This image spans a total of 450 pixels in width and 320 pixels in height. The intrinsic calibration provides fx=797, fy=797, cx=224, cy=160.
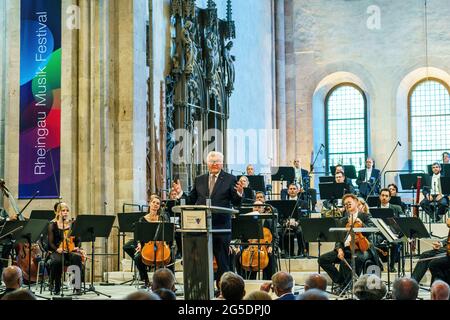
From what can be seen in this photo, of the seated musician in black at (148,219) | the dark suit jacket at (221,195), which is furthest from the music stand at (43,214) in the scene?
the dark suit jacket at (221,195)

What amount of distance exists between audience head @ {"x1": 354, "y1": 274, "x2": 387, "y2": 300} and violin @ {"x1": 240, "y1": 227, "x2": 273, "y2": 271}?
17.2 ft

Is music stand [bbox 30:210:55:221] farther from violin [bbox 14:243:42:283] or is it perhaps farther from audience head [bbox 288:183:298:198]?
audience head [bbox 288:183:298:198]

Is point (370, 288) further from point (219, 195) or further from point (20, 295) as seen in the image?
point (219, 195)

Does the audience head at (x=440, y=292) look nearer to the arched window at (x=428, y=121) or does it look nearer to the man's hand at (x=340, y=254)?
the man's hand at (x=340, y=254)

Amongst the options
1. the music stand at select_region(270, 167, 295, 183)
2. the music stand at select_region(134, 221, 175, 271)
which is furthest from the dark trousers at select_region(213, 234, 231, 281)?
the music stand at select_region(270, 167, 295, 183)

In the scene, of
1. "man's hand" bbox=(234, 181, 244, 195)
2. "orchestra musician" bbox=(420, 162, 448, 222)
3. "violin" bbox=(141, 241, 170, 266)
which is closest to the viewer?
"man's hand" bbox=(234, 181, 244, 195)

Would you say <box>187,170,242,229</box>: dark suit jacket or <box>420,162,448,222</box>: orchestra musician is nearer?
<box>187,170,242,229</box>: dark suit jacket

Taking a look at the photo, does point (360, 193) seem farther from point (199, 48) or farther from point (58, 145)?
point (58, 145)

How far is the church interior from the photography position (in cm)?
1072

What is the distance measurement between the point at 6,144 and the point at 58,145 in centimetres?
99

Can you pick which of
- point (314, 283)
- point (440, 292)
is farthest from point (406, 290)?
point (314, 283)

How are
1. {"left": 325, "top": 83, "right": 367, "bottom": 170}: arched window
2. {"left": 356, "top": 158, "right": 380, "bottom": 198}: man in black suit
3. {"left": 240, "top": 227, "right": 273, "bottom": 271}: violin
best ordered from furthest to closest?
{"left": 325, "top": 83, "right": 367, "bottom": 170}: arched window → {"left": 356, "top": 158, "right": 380, "bottom": 198}: man in black suit → {"left": 240, "top": 227, "right": 273, "bottom": 271}: violin

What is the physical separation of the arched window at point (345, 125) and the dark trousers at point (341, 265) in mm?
14004

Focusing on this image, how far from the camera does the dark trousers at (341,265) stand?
11516 mm
